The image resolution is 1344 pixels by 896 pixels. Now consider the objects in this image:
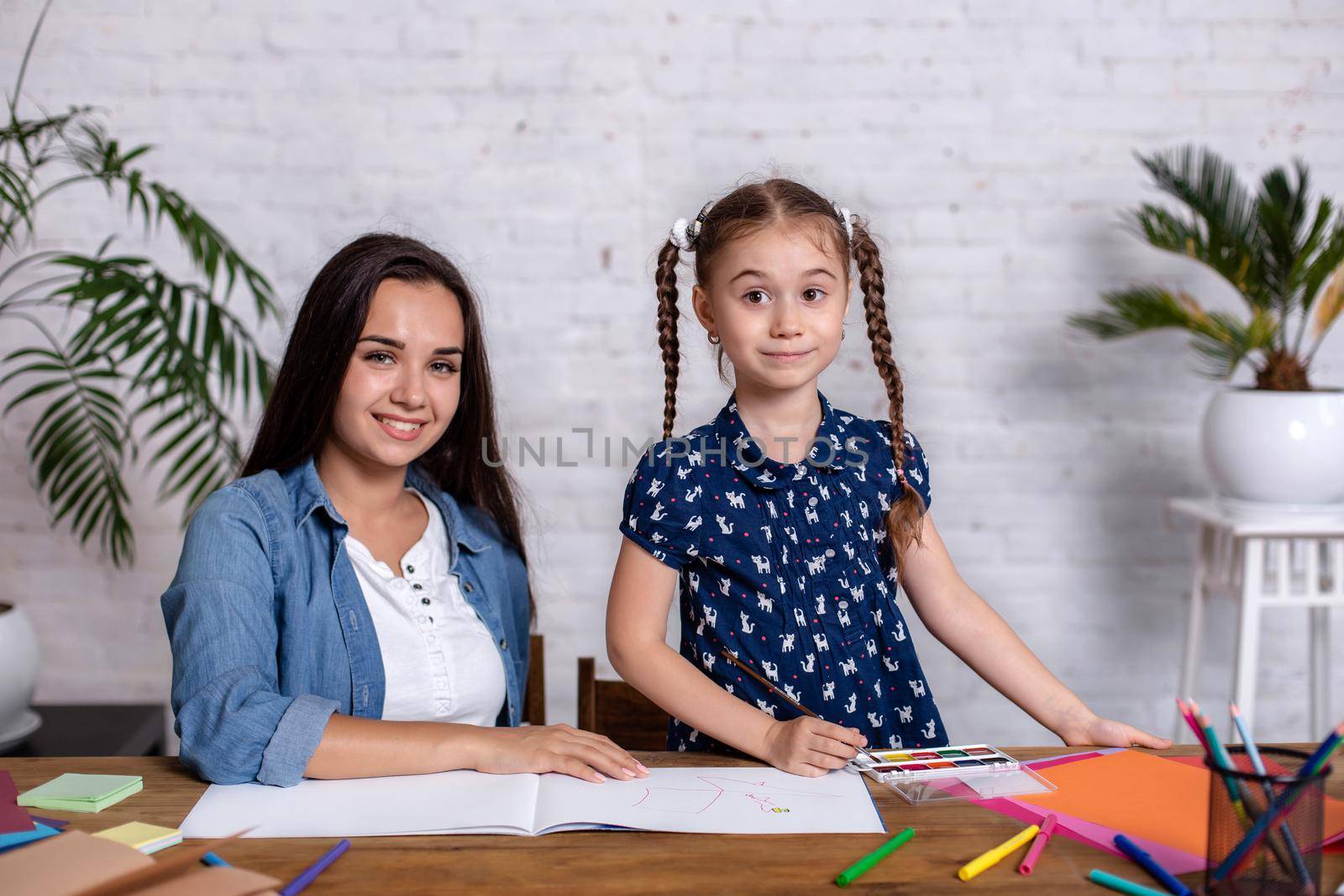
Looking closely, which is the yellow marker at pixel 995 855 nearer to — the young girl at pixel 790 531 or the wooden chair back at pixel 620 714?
the young girl at pixel 790 531

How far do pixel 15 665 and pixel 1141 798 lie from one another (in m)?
1.63

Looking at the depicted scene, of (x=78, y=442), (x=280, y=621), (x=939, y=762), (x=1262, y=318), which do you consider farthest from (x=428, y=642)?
(x=1262, y=318)

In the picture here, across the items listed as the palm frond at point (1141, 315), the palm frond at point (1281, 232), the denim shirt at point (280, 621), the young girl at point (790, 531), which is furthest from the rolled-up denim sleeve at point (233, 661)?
the palm frond at point (1281, 232)

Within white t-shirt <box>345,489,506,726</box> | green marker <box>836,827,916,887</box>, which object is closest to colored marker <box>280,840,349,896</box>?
green marker <box>836,827,916,887</box>

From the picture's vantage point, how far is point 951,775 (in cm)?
103

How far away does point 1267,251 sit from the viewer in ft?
6.83

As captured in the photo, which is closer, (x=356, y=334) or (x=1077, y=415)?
(x=356, y=334)

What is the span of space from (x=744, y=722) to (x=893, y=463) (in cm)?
43

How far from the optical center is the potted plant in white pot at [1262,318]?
202 cm

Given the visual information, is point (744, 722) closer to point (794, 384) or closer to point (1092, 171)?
point (794, 384)

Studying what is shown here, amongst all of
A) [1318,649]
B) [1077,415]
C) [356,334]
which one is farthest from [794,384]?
[1318,649]

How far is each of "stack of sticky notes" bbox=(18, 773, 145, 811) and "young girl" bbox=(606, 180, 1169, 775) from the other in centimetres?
48

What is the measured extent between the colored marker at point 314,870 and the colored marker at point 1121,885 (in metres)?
0.56

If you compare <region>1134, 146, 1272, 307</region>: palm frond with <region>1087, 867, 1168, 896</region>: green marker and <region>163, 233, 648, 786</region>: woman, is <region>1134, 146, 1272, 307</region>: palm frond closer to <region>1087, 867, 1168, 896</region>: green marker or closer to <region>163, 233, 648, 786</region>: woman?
<region>163, 233, 648, 786</region>: woman
